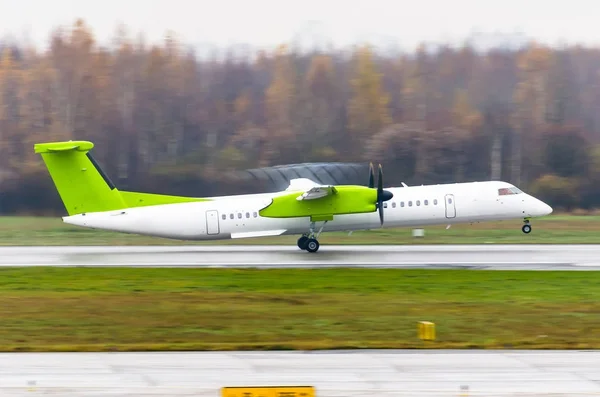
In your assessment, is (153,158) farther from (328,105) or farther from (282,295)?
(282,295)

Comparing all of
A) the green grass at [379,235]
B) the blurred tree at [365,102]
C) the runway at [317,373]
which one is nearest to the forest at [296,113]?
the blurred tree at [365,102]

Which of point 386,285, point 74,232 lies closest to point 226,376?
point 386,285

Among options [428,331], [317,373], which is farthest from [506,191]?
Answer: [317,373]

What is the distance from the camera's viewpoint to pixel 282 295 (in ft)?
67.8

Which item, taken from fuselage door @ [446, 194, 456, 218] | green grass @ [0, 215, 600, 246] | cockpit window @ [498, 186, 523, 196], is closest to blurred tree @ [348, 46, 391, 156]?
green grass @ [0, 215, 600, 246]

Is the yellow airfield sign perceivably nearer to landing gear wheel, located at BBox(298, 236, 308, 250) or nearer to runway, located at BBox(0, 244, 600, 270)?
runway, located at BBox(0, 244, 600, 270)

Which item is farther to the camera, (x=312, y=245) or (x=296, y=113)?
(x=296, y=113)

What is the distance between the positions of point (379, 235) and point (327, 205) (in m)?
8.97

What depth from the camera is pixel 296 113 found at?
2130 inches

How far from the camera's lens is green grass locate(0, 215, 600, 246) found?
35188 mm

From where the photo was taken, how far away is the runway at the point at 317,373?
35.7 ft

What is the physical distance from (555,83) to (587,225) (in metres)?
19.9

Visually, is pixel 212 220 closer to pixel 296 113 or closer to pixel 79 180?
pixel 79 180

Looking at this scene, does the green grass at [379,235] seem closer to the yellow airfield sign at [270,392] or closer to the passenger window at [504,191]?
the passenger window at [504,191]
